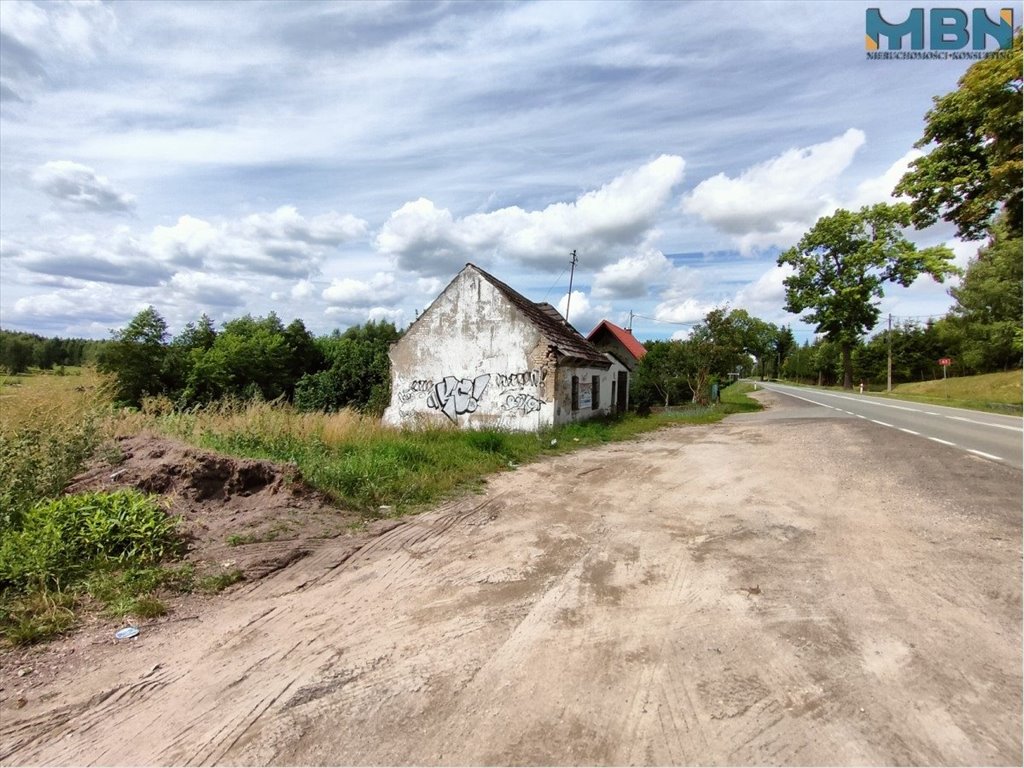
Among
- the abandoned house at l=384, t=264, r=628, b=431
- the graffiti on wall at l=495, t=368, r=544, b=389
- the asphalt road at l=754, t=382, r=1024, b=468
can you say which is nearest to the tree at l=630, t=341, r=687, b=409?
the asphalt road at l=754, t=382, r=1024, b=468

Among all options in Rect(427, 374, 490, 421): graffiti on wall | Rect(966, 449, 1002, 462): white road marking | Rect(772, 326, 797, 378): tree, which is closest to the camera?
Rect(966, 449, 1002, 462): white road marking

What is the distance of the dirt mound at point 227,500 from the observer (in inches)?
193

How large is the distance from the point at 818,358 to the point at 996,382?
3252cm

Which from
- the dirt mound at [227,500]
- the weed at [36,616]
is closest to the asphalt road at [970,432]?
the dirt mound at [227,500]

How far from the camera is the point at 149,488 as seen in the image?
5.70 meters

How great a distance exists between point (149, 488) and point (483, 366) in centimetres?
1091

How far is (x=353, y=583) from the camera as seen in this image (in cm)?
439

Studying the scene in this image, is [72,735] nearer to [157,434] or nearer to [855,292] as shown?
[157,434]

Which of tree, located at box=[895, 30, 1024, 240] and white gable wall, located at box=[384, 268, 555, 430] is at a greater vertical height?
tree, located at box=[895, 30, 1024, 240]

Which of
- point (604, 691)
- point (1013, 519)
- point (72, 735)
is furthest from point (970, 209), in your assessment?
point (72, 735)

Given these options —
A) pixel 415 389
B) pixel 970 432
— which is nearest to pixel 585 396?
pixel 415 389

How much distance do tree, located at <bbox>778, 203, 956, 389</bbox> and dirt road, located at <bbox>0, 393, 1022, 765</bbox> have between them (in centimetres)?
4512

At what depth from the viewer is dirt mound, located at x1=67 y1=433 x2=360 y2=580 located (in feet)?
16.1

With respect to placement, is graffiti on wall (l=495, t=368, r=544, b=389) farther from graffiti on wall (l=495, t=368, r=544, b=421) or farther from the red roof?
the red roof
